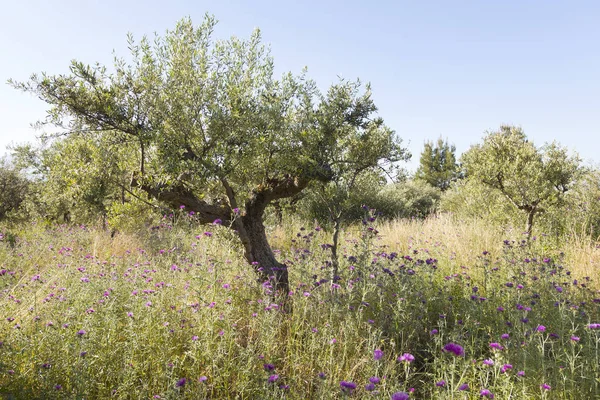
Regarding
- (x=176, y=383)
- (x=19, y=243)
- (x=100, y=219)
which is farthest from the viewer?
(x=100, y=219)

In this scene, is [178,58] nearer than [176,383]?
No

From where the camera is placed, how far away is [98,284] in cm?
412

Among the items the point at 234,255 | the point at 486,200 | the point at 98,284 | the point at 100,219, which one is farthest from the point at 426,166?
the point at 98,284

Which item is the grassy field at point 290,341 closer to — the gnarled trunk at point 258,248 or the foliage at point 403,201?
the gnarled trunk at point 258,248

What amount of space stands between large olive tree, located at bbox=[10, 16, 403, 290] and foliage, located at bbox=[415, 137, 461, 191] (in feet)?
125

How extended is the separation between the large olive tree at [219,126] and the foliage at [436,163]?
38.2 m

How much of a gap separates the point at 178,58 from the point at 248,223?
268cm

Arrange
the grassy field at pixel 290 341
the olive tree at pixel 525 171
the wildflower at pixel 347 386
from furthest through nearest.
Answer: the olive tree at pixel 525 171, the grassy field at pixel 290 341, the wildflower at pixel 347 386

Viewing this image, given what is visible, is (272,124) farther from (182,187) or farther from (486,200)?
(486,200)

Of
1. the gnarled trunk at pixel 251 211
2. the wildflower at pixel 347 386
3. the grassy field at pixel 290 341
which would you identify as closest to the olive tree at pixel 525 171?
the grassy field at pixel 290 341

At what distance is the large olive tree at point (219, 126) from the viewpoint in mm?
4793

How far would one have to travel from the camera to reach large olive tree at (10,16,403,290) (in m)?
4.79

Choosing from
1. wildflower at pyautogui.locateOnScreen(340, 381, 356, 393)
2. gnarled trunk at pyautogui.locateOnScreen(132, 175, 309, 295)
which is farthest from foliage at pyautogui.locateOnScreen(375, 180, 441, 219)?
wildflower at pyautogui.locateOnScreen(340, 381, 356, 393)

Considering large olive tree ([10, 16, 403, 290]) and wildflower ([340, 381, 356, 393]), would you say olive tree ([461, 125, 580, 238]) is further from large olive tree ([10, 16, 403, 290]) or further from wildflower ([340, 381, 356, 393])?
wildflower ([340, 381, 356, 393])
